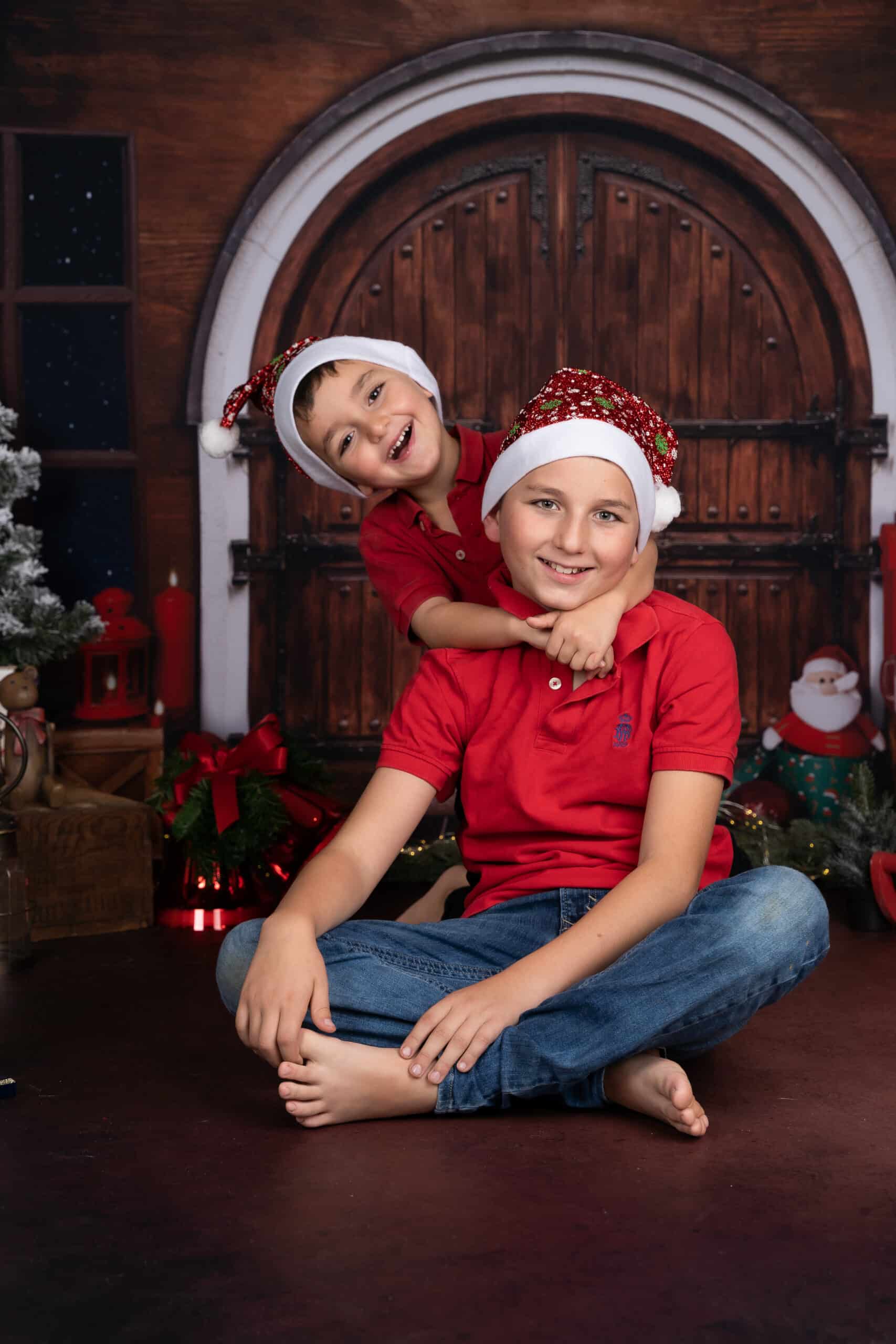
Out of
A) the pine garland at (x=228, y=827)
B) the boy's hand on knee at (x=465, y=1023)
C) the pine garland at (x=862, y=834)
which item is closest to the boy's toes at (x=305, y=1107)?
the boy's hand on knee at (x=465, y=1023)

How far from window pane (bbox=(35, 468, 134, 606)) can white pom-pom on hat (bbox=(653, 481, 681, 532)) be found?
6.52 feet

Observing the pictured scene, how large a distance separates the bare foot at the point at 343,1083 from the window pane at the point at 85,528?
7.21ft

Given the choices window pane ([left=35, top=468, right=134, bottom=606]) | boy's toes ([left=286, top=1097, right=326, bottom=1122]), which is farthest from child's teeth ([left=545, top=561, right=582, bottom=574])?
window pane ([left=35, top=468, right=134, bottom=606])

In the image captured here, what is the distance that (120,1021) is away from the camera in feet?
7.09

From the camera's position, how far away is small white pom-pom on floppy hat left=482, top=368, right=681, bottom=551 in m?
1.74

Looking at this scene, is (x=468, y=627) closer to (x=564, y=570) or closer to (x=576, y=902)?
(x=564, y=570)

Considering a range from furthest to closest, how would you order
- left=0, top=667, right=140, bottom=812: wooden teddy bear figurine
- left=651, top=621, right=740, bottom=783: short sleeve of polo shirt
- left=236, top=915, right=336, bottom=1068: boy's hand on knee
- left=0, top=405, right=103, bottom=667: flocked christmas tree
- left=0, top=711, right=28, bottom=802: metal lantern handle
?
left=0, top=405, right=103, bottom=667: flocked christmas tree
left=0, top=667, right=140, bottom=812: wooden teddy bear figurine
left=0, top=711, right=28, bottom=802: metal lantern handle
left=651, top=621, right=740, bottom=783: short sleeve of polo shirt
left=236, top=915, right=336, bottom=1068: boy's hand on knee

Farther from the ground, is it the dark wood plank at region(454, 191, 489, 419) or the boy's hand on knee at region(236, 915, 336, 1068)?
the dark wood plank at region(454, 191, 489, 419)

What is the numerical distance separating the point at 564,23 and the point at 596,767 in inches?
97.1

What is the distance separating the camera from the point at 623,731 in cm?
177

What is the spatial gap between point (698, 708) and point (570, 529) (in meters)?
0.28

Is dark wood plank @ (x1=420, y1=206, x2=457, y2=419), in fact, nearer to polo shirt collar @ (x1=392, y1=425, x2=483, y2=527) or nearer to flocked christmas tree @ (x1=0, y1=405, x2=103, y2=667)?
flocked christmas tree @ (x1=0, y1=405, x2=103, y2=667)

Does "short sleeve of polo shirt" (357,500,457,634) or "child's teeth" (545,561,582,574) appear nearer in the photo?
"child's teeth" (545,561,582,574)

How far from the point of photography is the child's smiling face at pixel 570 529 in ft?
5.66
